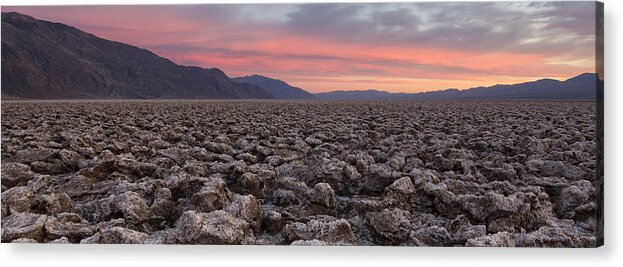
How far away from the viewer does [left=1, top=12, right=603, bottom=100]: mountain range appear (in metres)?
4.83

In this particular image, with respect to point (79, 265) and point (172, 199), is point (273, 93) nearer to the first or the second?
point (172, 199)

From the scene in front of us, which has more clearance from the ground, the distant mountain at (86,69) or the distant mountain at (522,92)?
the distant mountain at (86,69)

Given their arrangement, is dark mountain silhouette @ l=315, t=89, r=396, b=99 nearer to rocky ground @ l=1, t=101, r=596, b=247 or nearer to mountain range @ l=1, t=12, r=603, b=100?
mountain range @ l=1, t=12, r=603, b=100

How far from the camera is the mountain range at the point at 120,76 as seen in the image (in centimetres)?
Answer: 483

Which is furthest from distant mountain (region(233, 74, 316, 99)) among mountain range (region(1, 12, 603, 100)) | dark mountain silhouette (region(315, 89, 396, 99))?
dark mountain silhouette (region(315, 89, 396, 99))

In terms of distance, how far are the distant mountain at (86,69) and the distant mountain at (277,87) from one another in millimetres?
90

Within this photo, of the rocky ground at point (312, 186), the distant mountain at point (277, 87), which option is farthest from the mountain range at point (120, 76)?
the rocky ground at point (312, 186)

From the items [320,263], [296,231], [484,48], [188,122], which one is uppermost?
[484,48]

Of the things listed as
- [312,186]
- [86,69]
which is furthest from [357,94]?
[86,69]

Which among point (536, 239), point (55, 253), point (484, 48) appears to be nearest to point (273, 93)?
point (484, 48)

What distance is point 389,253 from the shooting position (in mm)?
4027

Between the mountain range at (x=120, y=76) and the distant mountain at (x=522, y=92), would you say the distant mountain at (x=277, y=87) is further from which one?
the distant mountain at (x=522, y=92)

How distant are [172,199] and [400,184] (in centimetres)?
168

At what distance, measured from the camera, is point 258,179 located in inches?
183
